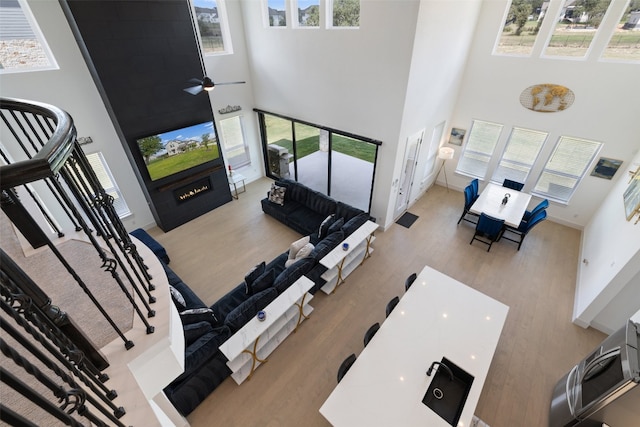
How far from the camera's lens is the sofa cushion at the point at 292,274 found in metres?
4.48

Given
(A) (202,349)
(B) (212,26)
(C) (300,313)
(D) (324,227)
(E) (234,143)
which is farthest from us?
(E) (234,143)

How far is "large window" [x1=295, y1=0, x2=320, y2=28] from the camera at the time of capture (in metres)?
5.85

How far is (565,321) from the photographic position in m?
4.91

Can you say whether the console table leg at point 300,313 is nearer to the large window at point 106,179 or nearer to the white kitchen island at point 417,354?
the white kitchen island at point 417,354

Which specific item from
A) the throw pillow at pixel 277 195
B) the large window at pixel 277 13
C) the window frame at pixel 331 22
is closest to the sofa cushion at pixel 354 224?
the throw pillow at pixel 277 195

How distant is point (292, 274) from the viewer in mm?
4578

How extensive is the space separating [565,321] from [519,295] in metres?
0.74

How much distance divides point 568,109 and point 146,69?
9.13 m

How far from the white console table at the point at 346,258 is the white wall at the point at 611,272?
378 centimetres

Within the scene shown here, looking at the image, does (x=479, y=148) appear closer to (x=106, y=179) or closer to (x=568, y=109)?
(x=568, y=109)

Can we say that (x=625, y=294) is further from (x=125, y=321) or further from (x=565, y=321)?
(x=125, y=321)

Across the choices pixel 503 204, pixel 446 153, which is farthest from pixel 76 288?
pixel 446 153

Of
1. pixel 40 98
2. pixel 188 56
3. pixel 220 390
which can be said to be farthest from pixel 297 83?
pixel 220 390

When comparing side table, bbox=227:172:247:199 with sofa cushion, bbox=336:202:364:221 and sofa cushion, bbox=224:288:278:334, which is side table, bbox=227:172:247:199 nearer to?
sofa cushion, bbox=336:202:364:221
